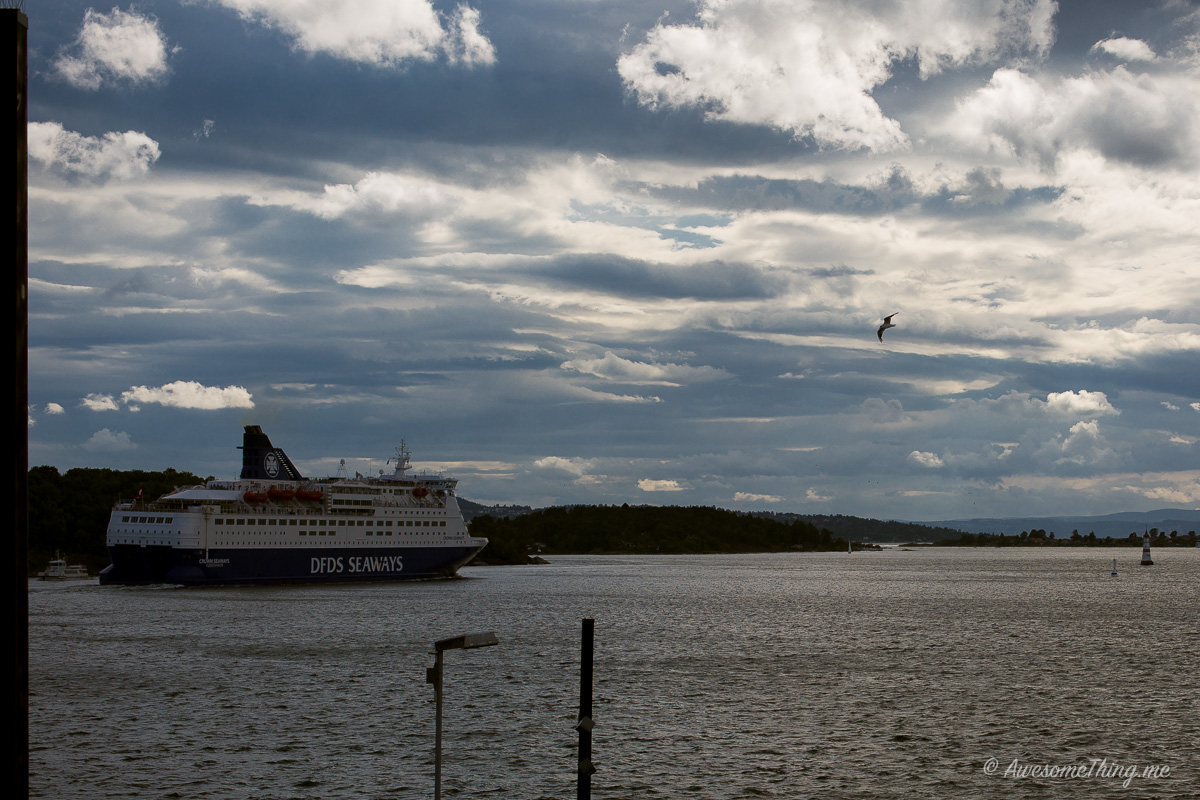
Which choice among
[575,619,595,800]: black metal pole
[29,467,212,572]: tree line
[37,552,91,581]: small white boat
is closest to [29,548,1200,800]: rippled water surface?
[575,619,595,800]: black metal pole

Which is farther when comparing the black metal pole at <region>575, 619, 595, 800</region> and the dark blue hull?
the dark blue hull

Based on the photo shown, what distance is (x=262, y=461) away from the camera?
9950cm

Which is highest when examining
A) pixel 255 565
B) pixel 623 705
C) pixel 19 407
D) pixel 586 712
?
pixel 19 407

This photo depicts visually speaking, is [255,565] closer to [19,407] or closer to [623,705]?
[623,705]

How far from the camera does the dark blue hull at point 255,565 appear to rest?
87.2m

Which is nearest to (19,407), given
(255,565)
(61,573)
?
(255,565)

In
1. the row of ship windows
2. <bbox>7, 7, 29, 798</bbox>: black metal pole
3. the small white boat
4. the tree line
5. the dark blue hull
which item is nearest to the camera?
<bbox>7, 7, 29, 798</bbox>: black metal pole

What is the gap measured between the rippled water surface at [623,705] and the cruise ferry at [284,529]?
17571 mm

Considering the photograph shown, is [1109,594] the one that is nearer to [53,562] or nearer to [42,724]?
[42,724]

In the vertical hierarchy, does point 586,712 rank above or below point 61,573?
above

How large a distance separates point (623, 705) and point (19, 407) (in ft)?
89.5

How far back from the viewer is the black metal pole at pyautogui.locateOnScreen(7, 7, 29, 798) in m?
9.03

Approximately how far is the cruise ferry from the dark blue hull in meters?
0.09

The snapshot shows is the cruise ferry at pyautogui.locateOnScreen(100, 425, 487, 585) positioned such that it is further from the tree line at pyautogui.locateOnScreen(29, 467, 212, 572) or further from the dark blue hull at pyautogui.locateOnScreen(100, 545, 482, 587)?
Result: the tree line at pyautogui.locateOnScreen(29, 467, 212, 572)
